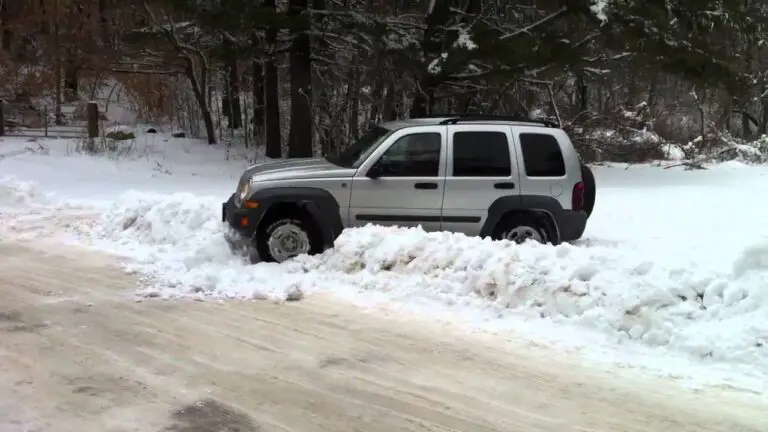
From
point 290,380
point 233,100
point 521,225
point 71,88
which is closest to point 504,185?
point 521,225

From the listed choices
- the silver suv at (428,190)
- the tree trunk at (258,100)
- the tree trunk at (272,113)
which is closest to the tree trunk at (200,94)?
the tree trunk at (258,100)

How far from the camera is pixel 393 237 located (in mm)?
7750

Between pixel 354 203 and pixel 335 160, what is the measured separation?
0.97 metres

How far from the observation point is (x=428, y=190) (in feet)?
27.2

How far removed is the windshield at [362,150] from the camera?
27.5ft

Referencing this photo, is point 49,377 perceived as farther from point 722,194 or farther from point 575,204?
point 722,194

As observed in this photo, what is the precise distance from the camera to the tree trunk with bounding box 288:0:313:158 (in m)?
18.0

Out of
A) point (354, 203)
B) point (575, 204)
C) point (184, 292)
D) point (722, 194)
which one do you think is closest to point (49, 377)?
point (184, 292)

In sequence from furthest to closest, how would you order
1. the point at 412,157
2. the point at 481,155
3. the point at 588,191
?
the point at 588,191 → the point at 481,155 → the point at 412,157

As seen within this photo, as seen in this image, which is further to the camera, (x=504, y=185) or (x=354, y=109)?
(x=354, y=109)

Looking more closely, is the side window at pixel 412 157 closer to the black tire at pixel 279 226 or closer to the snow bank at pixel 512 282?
the snow bank at pixel 512 282

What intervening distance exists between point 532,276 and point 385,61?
11213 millimetres

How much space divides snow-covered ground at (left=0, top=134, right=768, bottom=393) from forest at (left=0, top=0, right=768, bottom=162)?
17.3 feet

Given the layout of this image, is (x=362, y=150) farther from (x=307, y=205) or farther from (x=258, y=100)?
(x=258, y=100)
